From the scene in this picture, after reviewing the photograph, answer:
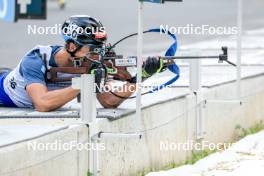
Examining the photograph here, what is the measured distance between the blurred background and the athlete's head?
9.39m

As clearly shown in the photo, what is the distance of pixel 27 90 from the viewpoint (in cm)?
923

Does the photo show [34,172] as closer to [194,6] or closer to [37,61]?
[37,61]

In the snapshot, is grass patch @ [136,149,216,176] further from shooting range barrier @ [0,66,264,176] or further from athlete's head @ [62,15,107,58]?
athlete's head @ [62,15,107,58]

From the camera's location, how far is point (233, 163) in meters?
9.87

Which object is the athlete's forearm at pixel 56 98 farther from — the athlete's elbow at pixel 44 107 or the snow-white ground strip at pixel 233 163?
the snow-white ground strip at pixel 233 163

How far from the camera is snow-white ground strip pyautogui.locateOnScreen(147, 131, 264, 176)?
9.32m

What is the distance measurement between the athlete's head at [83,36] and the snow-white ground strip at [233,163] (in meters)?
1.20

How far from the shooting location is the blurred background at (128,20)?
72.3 feet

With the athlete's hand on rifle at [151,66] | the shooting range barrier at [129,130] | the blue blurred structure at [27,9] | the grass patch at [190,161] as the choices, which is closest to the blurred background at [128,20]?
the blue blurred structure at [27,9]

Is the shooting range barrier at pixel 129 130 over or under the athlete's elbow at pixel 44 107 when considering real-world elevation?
under

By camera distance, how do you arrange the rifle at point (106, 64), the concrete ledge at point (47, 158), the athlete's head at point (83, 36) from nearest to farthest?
the concrete ledge at point (47, 158) → the rifle at point (106, 64) → the athlete's head at point (83, 36)

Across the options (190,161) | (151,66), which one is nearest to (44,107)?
(151,66)

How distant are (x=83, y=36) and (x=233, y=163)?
1.86 m

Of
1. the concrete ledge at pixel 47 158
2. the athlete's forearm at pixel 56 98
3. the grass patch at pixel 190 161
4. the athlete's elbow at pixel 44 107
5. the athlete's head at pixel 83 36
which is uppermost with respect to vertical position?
the athlete's head at pixel 83 36
